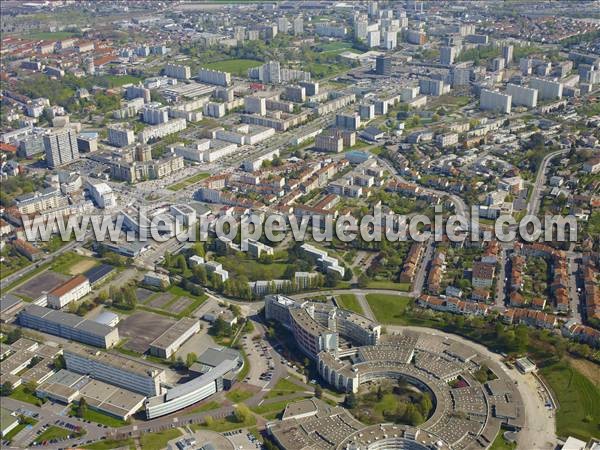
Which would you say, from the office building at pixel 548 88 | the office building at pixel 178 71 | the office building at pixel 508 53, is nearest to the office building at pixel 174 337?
the office building at pixel 548 88

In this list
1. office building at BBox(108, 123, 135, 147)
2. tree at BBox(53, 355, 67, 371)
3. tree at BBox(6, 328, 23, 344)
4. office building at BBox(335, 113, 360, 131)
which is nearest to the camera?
tree at BBox(53, 355, 67, 371)

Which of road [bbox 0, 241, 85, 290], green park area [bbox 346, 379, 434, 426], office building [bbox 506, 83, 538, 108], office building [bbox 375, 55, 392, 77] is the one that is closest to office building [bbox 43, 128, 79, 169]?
road [bbox 0, 241, 85, 290]

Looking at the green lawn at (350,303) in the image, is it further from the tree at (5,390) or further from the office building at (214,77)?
the office building at (214,77)

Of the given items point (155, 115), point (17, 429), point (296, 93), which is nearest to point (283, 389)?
point (17, 429)

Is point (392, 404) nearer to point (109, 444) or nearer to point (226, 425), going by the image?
point (226, 425)

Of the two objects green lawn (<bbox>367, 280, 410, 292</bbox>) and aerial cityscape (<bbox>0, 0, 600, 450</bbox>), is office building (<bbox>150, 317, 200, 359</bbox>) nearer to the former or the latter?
aerial cityscape (<bbox>0, 0, 600, 450</bbox>)

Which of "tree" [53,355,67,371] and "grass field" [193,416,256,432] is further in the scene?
"tree" [53,355,67,371]

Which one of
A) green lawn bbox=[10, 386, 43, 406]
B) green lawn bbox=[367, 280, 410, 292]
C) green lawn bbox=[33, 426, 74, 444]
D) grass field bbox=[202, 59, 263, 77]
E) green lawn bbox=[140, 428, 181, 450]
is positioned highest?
grass field bbox=[202, 59, 263, 77]

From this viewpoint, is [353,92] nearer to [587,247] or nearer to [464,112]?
[464,112]
